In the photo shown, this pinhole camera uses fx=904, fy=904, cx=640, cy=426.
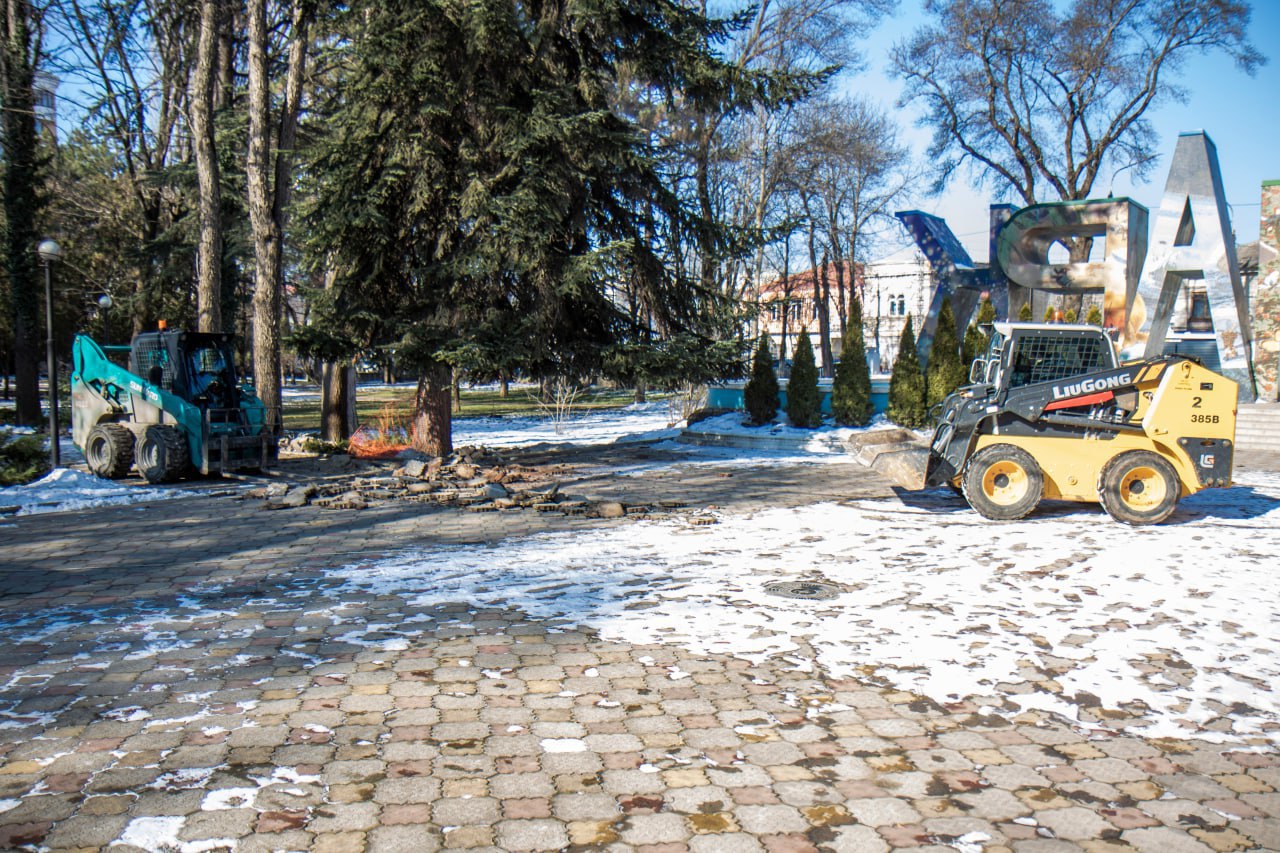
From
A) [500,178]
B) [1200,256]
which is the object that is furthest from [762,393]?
[1200,256]

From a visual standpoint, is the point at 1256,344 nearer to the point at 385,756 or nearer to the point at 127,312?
the point at 385,756

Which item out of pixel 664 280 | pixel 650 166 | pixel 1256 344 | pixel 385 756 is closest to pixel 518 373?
pixel 664 280

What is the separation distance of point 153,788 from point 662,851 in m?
2.13

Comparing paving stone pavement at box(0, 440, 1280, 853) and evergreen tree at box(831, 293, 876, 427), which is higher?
evergreen tree at box(831, 293, 876, 427)

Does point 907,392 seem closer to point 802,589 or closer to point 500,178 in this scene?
point 500,178

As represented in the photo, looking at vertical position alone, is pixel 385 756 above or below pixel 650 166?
below

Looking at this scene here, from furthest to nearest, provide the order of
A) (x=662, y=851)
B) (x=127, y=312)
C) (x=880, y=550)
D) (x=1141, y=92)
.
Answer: (x=1141, y=92), (x=127, y=312), (x=880, y=550), (x=662, y=851)

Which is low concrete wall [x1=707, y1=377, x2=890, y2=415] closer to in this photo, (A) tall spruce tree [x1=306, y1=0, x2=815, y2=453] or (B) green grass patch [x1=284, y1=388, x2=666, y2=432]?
Answer: (B) green grass patch [x1=284, y1=388, x2=666, y2=432]

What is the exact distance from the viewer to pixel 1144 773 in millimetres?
4008

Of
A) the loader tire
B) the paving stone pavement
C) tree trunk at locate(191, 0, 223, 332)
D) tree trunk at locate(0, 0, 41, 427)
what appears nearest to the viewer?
the paving stone pavement

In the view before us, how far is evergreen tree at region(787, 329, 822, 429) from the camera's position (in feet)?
68.3

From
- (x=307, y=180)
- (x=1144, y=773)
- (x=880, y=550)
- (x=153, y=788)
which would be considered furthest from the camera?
(x=307, y=180)

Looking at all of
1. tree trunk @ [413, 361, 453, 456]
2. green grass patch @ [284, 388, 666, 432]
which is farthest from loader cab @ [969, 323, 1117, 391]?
green grass patch @ [284, 388, 666, 432]

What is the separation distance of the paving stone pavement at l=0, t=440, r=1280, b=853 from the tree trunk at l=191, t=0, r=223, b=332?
1186cm
